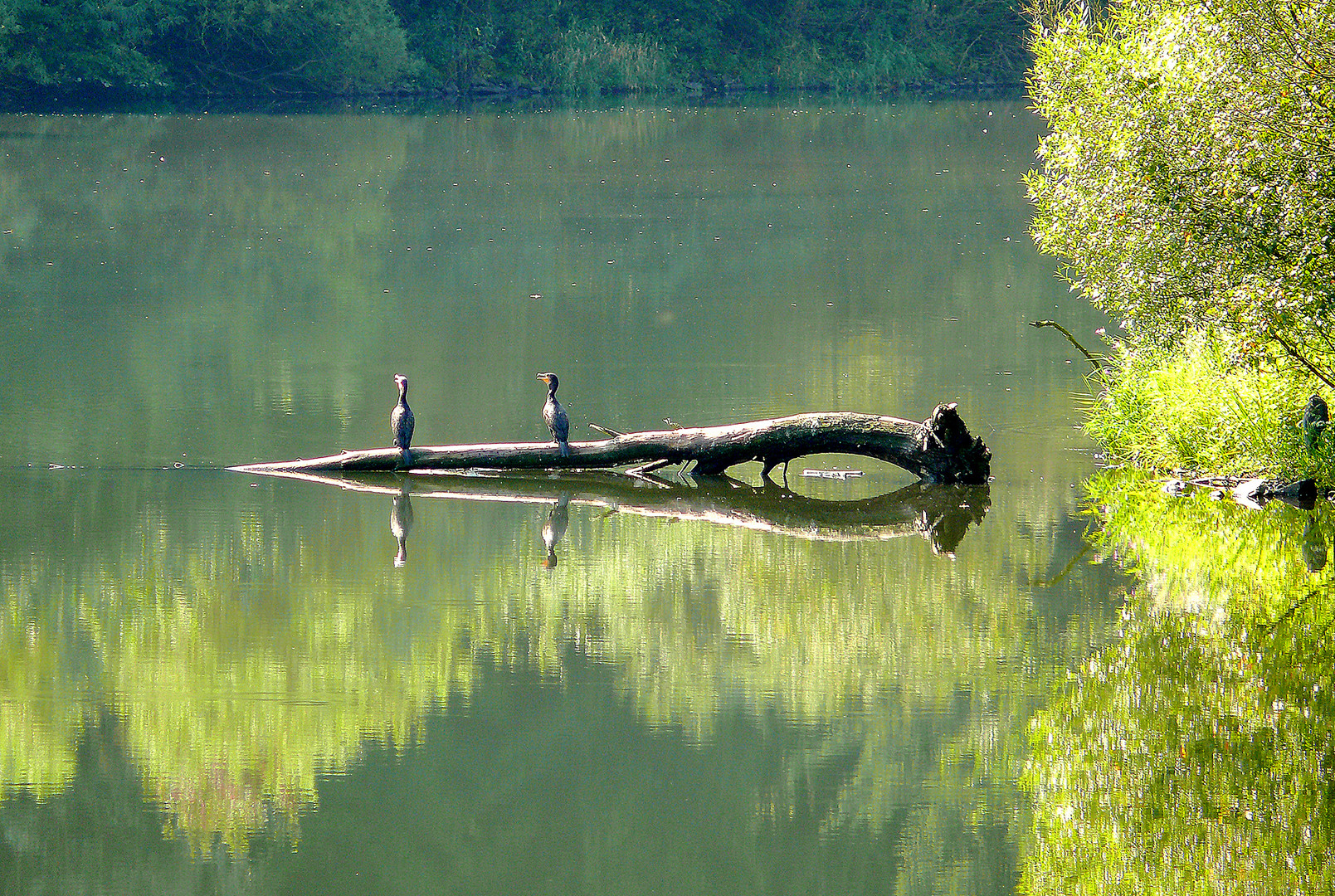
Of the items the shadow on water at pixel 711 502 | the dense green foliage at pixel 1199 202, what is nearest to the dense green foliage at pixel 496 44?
the shadow on water at pixel 711 502

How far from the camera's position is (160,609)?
945 cm

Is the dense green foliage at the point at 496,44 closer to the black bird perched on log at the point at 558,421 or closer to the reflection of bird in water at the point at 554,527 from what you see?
the black bird perched on log at the point at 558,421

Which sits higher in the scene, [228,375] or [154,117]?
[154,117]

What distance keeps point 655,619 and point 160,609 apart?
103 inches

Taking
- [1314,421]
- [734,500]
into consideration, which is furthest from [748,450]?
[1314,421]

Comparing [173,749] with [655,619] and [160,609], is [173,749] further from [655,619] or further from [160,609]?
[655,619]

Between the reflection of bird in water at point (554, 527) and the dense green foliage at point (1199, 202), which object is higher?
the dense green foliage at point (1199, 202)

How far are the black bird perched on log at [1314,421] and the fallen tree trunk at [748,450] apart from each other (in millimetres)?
2007

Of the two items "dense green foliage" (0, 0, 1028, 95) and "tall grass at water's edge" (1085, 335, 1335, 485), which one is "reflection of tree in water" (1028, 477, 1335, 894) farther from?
"dense green foliage" (0, 0, 1028, 95)

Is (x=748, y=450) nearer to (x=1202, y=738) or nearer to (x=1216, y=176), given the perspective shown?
(x=1216, y=176)

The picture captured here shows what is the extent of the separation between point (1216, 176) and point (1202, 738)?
4.22 m

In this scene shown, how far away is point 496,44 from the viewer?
2222 inches

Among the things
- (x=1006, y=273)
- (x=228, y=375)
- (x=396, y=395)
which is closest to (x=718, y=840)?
(x=396, y=395)

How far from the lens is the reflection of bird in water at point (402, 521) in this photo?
34.1 feet
